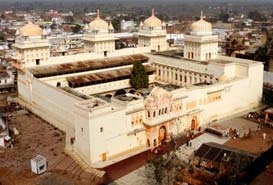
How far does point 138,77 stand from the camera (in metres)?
46.2

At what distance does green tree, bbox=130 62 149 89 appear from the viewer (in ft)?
Answer: 151

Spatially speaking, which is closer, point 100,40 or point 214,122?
point 214,122

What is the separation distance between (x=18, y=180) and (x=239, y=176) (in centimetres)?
1422

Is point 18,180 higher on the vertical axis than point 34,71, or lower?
lower

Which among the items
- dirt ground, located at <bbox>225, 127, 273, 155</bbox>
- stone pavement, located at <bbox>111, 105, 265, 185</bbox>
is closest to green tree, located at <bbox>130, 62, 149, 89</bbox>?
stone pavement, located at <bbox>111, 105, 265, 185</bbox>

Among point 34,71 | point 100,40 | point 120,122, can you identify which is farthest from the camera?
point 100,40

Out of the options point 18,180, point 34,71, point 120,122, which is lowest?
point 18,180

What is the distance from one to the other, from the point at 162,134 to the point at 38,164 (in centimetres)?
1054

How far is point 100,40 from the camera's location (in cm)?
4862

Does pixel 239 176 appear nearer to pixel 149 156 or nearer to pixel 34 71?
pixel 149 156

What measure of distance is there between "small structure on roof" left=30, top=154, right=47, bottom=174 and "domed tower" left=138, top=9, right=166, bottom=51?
27791mm

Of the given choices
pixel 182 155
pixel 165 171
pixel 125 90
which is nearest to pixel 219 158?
pixel 182 155

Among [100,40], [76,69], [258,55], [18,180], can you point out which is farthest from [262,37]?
[18,180]

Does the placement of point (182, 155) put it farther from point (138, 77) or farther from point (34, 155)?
point (138, 77)
